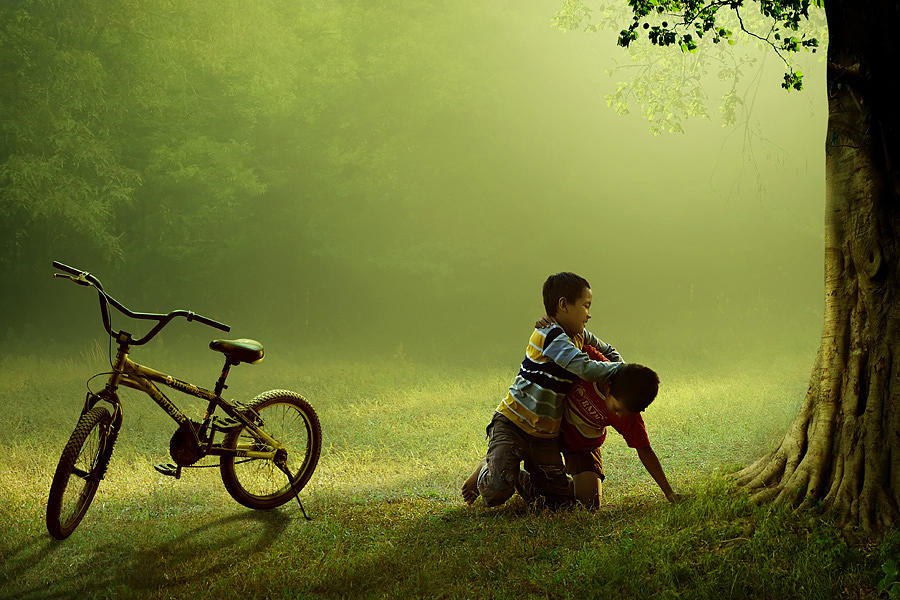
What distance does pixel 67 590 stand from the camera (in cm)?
423

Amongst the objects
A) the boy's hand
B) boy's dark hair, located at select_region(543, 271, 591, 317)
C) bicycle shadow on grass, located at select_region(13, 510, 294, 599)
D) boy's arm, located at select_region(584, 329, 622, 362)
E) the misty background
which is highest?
the misty background

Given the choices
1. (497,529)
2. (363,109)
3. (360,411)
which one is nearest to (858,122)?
(497,529)

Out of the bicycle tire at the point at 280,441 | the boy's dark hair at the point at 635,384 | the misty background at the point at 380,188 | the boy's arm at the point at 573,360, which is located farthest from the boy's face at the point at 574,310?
the misty background at the point at 380,188

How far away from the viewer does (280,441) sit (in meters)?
5.61

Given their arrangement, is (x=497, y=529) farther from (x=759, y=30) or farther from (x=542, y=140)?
(x=542, y=140)

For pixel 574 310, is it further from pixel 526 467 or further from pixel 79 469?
pixel 79 469

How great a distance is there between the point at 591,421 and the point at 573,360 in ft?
1.93

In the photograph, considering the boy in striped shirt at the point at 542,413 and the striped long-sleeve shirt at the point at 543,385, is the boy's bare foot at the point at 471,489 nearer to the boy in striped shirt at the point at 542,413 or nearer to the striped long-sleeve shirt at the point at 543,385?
the boy in striped shirt at the point at 542,413

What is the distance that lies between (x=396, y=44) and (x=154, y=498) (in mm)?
16409

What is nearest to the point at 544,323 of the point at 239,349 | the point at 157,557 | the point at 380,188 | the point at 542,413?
the point at 542,413

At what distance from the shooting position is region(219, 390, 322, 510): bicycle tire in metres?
5.21

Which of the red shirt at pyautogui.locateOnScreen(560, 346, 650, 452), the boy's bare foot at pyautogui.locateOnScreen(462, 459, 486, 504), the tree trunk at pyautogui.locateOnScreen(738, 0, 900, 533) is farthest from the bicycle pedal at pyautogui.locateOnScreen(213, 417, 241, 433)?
the tree trunk at pyautogui.locateOnScreen(738, 0, 900, 533)

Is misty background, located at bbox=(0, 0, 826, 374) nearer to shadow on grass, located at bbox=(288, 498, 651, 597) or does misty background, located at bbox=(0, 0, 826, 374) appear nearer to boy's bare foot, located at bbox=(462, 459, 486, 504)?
boy's bare foot, located at bbox=(462, 459, 486, 504)

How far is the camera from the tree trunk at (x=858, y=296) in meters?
4.12
